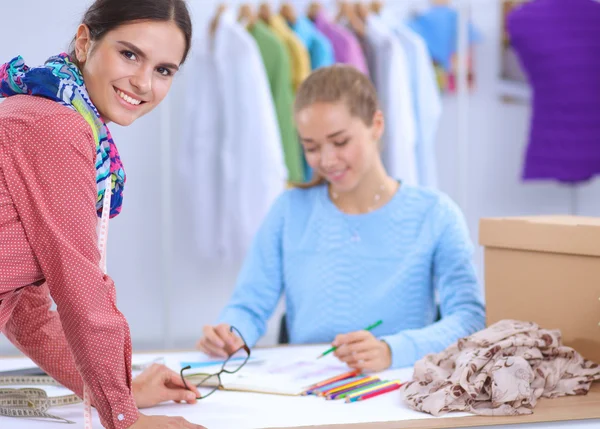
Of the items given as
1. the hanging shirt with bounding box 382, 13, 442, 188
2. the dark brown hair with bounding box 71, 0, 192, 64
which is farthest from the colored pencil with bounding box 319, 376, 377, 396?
the hanging shirt with bounding box 382, 13, 442, 188

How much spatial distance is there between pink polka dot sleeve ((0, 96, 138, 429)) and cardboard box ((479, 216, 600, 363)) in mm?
762

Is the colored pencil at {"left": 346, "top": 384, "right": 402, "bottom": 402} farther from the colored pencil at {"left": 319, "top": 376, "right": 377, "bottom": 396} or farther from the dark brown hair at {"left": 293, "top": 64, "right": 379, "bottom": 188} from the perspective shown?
the dark brown hair at {"left": 293, "top": 64, "right": 379, "bottom": 188}

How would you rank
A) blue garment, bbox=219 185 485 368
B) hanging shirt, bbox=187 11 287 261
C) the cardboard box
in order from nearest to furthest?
the cardboard box → blue garment, bbox=219 185 485 368 → hanging shirt, bbox=187 11 287 261

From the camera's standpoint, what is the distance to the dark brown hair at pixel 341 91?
1815 mm

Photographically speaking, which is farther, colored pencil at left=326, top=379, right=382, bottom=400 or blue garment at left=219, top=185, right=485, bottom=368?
blue garment at left=219, top=185, right=485, bottom=368

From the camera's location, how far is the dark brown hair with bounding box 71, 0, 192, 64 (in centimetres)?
107

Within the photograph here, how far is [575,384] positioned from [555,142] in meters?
2.26

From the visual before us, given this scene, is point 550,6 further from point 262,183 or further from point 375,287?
point 375,287

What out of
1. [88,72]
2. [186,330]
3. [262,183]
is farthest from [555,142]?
[88,72]

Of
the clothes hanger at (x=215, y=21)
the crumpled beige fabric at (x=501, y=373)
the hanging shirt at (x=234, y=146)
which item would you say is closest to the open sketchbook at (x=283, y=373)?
the crumpled beige fabric at (x=501, y=373)

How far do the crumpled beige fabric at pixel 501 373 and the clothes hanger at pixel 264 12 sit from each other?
86.6 inches

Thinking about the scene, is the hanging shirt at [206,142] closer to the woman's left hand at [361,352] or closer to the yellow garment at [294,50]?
the yellow garment at [294,50]

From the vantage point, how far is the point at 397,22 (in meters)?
3.44

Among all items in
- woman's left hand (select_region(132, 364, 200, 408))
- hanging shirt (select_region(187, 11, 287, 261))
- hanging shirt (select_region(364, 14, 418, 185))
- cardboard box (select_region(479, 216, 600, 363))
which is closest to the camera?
woman's left hand (select_region(132, 364, 200, 408))
